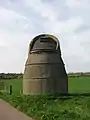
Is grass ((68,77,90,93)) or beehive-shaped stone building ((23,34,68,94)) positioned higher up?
beehive-shaped stone building ((23,34,68,94))

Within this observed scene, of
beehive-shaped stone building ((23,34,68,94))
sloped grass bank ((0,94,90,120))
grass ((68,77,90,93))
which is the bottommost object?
sloped grass bank ((0,94,90,120))

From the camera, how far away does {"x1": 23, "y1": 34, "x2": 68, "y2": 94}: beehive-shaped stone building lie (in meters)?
24.4

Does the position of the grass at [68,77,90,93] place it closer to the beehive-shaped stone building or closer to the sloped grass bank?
the beehive-shaped stone building

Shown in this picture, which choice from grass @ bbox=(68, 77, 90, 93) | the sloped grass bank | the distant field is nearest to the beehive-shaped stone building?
Answer: the sloped grass bank

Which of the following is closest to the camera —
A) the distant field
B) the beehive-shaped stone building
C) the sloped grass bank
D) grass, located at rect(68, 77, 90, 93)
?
the sloped grass bank

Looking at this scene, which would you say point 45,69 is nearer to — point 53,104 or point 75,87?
point 53,104

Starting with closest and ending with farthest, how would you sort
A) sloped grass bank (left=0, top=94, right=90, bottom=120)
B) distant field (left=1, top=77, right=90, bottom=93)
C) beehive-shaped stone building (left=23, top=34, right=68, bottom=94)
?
1. sloped grass bank (left=0, top=94, right=90, bottom=120)
2. beehive-shaped stone building (left=23, top=34, right=68, bottom=94)
3. distant field (left=1, top=77, right=90, bottom=93)

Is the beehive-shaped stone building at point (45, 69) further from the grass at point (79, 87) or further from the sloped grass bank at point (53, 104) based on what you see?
the grass at point (79, 87)

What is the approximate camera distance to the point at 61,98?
73.4 ft

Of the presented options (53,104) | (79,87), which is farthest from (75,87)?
(53,104)

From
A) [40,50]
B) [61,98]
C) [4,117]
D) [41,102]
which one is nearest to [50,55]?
[40,50]

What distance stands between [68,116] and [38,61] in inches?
483

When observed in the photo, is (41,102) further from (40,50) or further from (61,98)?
(40,50)

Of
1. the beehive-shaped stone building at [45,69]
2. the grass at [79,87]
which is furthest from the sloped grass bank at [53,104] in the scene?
the grass at [79,87]
